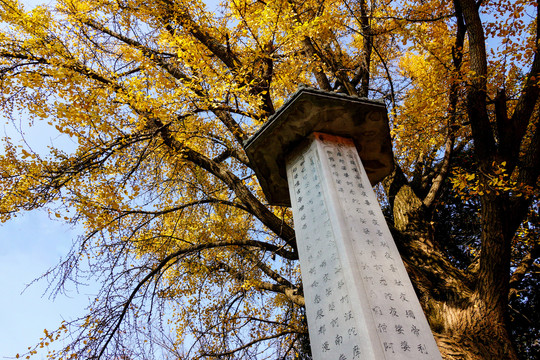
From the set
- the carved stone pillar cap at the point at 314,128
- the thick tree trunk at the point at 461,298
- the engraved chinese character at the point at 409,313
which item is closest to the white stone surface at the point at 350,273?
the engraved chinese character at the point at 409,313

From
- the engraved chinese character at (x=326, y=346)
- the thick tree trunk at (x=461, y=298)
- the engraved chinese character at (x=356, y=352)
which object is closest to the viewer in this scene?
the engraved chinese character at (x=356, y=352)

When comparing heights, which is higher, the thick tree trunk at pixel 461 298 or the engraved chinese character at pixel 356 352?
the thick tree trunk at pixel 461 298

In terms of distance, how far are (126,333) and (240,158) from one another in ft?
11.1

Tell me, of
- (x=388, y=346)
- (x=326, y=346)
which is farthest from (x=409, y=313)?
(x=326, y=346)

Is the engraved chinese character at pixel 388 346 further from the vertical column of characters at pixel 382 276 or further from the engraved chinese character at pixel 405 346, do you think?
the engraved chinese character at pixel 405 346

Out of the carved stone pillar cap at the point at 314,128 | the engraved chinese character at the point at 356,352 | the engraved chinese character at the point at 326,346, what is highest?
the carved stone pillar cap at the point at 314,128

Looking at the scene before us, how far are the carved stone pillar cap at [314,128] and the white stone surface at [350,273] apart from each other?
431 mm

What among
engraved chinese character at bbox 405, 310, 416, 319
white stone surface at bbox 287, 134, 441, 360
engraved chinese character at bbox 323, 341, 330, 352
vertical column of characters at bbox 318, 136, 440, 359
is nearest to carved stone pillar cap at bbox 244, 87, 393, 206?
white stone surface at bbox 287, 134, 441, 360

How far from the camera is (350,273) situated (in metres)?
2.69

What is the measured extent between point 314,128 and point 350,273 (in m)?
2.03

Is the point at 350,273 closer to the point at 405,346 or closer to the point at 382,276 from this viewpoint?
the point at 382,276

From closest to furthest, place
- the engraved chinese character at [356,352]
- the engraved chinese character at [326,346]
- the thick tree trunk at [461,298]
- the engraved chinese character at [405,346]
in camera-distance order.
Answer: the engraved chinese character at [356,352], the engraved chinese character at [405,346], the engraved chinese character at [326,346], the thick tree trunk at [461,298]

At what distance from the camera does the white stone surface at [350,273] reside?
2436 mm

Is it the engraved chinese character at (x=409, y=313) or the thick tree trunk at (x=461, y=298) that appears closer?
the engraved chinese character at (x=409, y=313)
